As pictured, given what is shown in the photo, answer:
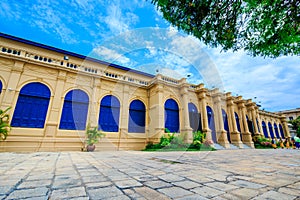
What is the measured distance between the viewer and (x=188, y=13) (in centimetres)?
413

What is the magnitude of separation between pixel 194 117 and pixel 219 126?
3081 mm

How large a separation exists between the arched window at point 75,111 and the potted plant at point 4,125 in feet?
8.30

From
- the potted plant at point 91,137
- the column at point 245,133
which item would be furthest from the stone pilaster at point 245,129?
the potted plant at point 91,137

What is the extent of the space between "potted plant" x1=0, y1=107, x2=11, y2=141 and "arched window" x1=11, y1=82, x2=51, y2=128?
41 centimetres

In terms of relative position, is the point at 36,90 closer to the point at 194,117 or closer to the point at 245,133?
the point at 194,117

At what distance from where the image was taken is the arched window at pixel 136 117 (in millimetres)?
11907

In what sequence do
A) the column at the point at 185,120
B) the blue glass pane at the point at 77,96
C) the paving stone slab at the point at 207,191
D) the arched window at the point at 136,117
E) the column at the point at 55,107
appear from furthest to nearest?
the arched window at the point at 136,117 < the column at the point at 185,120 < the blue glass pane at the point at 77,96 < the column at the point at 55,107 < the paving stone slab at the point at 207,191

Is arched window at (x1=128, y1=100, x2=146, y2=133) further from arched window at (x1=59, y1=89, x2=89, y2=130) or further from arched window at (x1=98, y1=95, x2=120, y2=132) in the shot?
arched window at (x1=59, y1=89, x2=89, y2=130)

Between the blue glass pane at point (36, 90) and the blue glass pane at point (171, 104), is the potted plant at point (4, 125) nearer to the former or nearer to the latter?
the blue glass pane at point (36, 90)

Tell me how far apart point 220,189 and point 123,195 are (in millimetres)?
1197

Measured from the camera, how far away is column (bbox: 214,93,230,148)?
13.9 m

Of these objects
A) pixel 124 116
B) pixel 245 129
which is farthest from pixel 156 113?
pixel 245 129

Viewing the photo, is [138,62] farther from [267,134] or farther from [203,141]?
[267,134]

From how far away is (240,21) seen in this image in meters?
4.40
